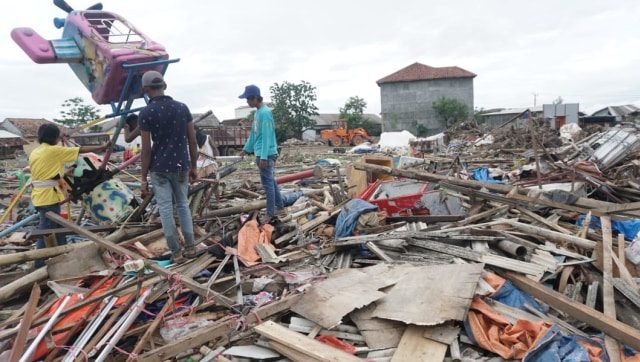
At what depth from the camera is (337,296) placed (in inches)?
128

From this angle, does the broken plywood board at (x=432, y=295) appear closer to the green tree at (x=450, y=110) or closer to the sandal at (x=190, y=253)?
the sandal at (x=190, y=253)

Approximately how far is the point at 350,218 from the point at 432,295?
1.86 meters

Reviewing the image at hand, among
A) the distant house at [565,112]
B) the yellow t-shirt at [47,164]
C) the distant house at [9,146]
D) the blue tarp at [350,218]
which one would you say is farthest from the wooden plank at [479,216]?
the distant house at [9,146]

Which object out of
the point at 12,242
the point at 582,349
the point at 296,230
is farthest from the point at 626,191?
the point at 12,242

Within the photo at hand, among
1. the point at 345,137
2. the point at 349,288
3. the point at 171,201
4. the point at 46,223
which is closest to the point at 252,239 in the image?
the point at 171,201

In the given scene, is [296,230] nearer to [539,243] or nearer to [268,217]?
[268,217]

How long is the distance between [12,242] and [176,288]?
12.1 ft

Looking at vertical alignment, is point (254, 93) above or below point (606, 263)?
above

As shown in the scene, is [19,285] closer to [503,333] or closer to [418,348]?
[418,348]

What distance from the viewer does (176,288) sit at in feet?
11.0

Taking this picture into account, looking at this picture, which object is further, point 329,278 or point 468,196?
point 468,196

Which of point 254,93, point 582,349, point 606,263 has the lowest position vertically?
point 582,349

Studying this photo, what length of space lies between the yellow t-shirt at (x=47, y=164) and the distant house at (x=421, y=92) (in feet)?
140

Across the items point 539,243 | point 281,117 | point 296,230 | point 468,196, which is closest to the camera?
point 539,243
